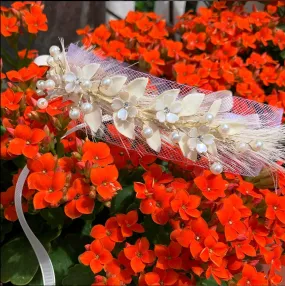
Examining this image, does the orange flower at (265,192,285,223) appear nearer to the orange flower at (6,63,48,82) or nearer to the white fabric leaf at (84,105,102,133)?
the white fabric leaf at (84,105,102,133)

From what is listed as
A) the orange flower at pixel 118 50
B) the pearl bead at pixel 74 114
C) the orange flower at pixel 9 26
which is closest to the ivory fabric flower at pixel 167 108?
the pearl bead at pixel 74 114

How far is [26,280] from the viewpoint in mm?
662

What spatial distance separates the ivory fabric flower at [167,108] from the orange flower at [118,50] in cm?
32

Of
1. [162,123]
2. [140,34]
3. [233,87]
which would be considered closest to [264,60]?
[233,87]

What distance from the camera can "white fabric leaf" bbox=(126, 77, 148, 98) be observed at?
543 mm

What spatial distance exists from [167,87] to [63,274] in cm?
32

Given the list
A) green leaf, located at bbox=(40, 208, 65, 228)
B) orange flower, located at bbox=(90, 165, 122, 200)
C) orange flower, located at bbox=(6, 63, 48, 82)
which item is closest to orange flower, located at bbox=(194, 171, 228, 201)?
orange flower, located at bbox=(90, 165, 122, 200)

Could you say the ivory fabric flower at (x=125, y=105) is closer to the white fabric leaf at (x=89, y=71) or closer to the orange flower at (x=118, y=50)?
the white fabric leaf at (x=89, y=71)

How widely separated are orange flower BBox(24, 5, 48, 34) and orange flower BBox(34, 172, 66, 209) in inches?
14.9

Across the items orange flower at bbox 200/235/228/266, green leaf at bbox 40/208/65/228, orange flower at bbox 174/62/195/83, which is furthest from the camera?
orange flower at bbox 174/62/195/83

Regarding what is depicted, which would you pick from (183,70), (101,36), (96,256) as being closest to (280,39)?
(183,70)

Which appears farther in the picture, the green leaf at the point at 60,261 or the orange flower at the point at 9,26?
the orange flower at the point at 9,26

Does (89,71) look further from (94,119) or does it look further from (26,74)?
(26,74)

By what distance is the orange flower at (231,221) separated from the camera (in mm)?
528
